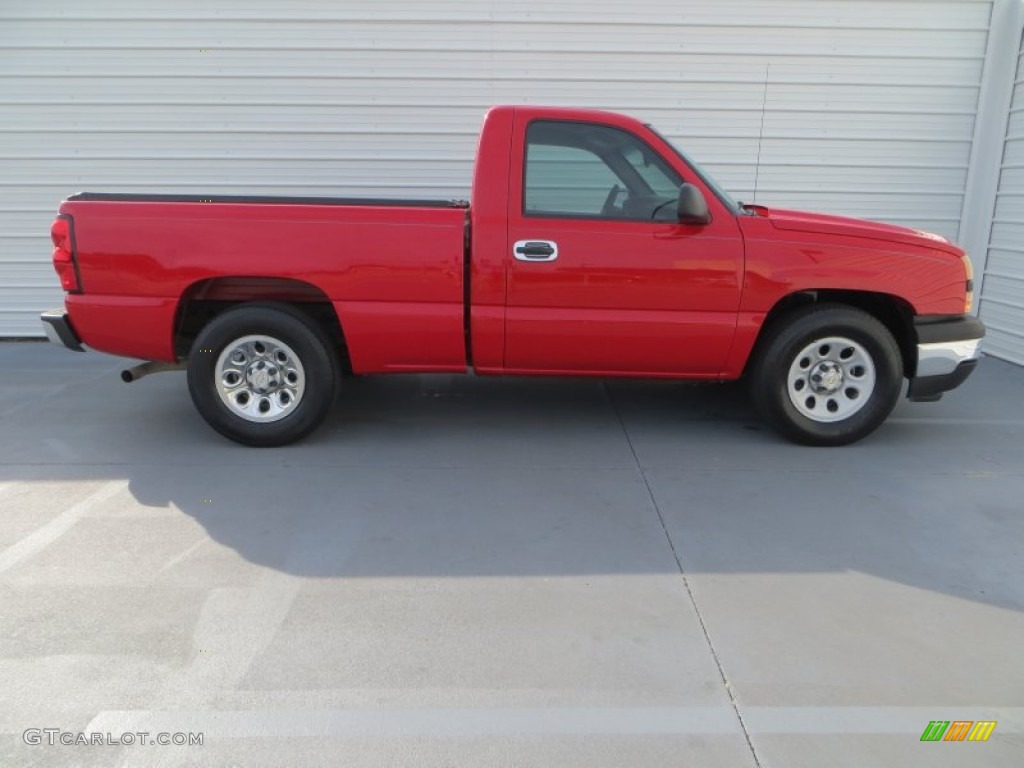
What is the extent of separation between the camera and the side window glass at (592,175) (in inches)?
177

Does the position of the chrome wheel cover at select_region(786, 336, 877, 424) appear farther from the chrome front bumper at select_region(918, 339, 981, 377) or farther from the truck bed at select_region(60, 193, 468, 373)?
the truck bed at select_region(60, 193, 468, 373)

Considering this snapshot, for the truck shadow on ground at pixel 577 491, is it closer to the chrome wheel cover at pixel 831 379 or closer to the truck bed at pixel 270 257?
the chrome wheel cover at pixel 831 379

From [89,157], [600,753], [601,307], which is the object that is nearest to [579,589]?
[600,753]

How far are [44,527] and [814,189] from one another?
7122 millimetres

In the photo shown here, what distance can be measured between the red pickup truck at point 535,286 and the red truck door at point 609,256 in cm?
1

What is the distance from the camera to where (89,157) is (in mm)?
7578

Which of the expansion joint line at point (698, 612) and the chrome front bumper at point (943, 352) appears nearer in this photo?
the expansion joint line at point (698, 612)

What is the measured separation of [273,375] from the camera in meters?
4.68

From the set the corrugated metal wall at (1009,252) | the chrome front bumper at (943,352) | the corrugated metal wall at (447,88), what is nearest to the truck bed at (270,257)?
the chrome front bumper at (943,352)

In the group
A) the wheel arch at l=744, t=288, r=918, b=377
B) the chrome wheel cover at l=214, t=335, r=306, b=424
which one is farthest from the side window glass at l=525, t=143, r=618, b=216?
the chrome wheel cover at l=214, t=335, r=306, b=424

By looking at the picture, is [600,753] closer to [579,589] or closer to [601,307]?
[579,589]

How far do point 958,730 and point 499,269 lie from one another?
10.1 feet

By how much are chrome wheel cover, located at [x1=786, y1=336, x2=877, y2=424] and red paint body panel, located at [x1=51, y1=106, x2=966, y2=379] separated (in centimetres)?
37

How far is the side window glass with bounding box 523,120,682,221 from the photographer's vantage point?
448 centimetres
